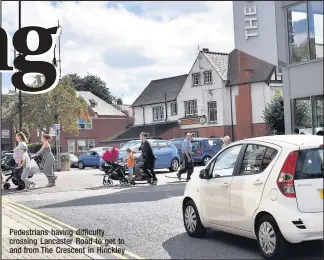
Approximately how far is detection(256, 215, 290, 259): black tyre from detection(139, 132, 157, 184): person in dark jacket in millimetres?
10205

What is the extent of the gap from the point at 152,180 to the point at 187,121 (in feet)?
103

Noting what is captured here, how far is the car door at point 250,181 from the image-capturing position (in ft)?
22.1

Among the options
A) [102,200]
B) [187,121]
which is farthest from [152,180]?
[187,121]

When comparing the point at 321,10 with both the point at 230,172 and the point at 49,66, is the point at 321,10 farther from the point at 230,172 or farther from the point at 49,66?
the point at 49,66

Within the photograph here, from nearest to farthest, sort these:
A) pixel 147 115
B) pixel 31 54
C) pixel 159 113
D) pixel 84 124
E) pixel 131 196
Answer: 1. pixel 31 54
2. pixel 131 196
3. pixel 159 113
4. pixel 147 115
5. pixel 84 124

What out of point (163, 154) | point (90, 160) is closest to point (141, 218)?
point (163, 154)

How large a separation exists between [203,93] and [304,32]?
131 ft

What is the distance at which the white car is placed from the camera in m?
6.23

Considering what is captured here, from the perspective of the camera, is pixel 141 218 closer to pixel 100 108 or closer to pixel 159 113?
pixel 159 113

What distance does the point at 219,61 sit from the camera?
48.1 metres

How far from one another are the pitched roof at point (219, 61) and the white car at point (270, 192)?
3852 centimetres

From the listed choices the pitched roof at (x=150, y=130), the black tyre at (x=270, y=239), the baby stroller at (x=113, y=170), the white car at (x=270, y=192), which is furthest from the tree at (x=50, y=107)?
the black tyre at (x=270, y=239)

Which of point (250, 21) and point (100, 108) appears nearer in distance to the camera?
point (250, 21)

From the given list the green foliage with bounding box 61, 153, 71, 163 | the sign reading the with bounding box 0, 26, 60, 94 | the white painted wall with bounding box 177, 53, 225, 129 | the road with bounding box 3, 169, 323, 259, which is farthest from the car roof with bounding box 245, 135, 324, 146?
the white painted wall with bounding box 177, 53, 225, 129
